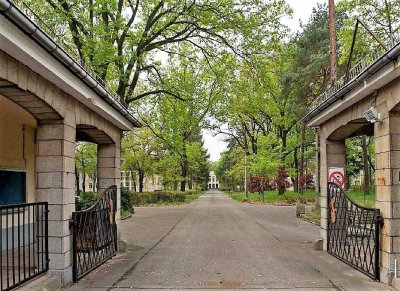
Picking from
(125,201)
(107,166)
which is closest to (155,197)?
(125,201)

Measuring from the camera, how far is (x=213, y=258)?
928 centimetres

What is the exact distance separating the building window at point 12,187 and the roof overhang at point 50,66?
9.80ft

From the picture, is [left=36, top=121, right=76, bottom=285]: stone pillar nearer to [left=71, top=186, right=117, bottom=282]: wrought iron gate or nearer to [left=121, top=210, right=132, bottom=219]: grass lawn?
[left=71, top=186, right=117, bottom=282]: wrought iron gate

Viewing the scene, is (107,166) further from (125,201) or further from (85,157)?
(85,157)

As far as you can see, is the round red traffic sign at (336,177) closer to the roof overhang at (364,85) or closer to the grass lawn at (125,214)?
the roof overhang at (364,85)

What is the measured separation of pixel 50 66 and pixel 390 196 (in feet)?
17.7

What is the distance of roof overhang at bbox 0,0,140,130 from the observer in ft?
14.4

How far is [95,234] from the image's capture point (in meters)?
8.33

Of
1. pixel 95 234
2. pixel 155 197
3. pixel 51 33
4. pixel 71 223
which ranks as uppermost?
pixel 51 33

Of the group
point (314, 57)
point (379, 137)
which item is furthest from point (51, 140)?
point (314, 57)

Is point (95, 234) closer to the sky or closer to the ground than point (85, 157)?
closer to the ground

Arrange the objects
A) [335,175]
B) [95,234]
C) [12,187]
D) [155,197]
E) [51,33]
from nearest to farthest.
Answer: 1. [51,33]
2. [95,234]
3. [335,175]
4. [12,187]
5. [155,197]

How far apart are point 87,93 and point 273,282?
4440mm

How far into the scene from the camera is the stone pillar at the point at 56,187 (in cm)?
667
